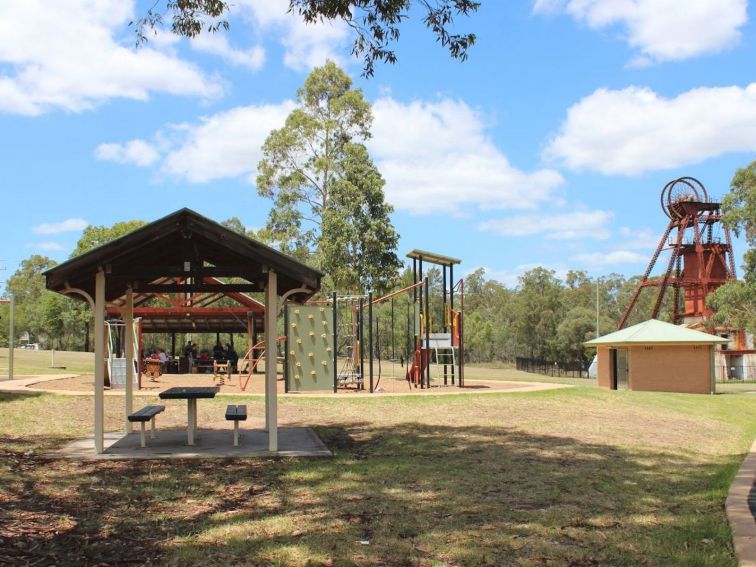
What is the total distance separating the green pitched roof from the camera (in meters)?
24.1

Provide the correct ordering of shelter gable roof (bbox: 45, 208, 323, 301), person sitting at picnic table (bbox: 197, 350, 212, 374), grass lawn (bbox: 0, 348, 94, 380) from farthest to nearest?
person sitting at picnic table (bbox: 197, 350, 212, 374) → grass lawn (bbox: 0, 348, 94, 380) → shelter gable roof (bbox: 45, 208, 323, 301)

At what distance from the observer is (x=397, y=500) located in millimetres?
7129

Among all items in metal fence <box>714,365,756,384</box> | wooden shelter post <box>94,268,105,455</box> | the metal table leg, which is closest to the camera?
wooden shelter post <box>94,268,105,455</box>

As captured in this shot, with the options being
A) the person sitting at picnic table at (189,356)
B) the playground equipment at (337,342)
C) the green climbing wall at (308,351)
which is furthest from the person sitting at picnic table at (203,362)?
the green climbing wall at (308,351)

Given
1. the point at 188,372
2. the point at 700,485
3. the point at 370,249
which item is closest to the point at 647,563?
the point at 700,485

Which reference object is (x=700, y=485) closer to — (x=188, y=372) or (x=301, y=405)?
(x=301, y=405)

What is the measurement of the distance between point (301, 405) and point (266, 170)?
25539 millimetres

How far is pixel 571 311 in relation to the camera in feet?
202

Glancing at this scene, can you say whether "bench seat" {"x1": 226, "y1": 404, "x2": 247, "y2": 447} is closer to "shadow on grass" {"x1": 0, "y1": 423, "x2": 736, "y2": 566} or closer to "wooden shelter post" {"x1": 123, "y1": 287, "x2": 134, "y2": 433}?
"shadow on grass" {"x1": 0, "y1": 423, "x2": 736, "y2": 566}

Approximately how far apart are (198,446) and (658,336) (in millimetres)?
18588

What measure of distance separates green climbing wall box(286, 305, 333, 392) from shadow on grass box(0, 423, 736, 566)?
28.9 feet

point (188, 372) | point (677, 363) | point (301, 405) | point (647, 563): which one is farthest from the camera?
point (188, 372)

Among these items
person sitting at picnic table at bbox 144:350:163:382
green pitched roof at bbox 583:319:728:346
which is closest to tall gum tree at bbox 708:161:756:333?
green pitched roof at bbox 583:319:728:346

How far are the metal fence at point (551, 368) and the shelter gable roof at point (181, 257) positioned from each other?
151ft
